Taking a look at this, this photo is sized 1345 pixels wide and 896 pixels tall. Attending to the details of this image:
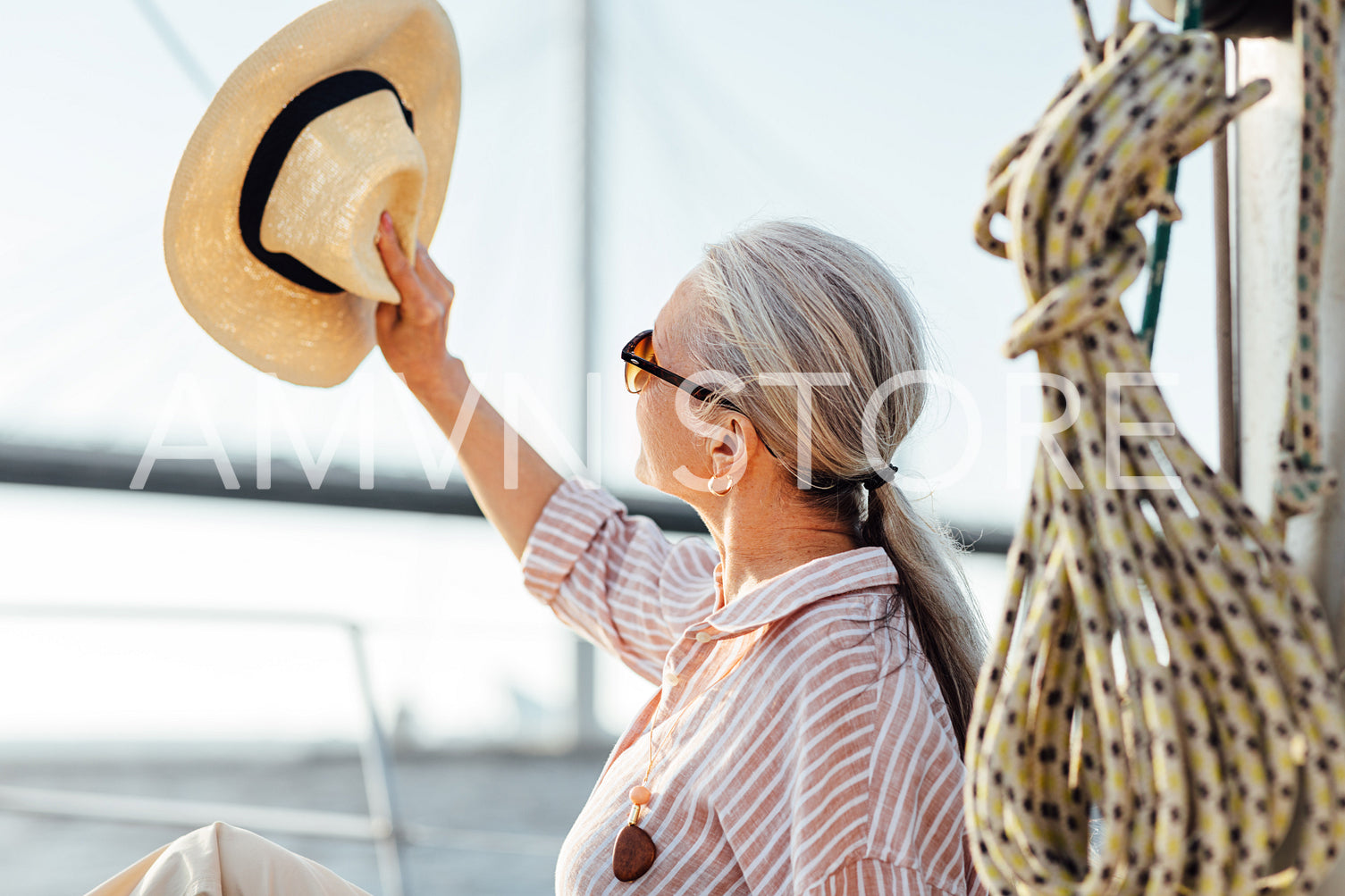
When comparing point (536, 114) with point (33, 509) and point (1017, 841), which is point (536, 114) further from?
point (1017, 841)

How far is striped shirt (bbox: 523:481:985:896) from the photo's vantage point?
2.65ft

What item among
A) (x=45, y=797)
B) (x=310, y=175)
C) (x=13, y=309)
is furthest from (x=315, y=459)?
(x=310, y=175)

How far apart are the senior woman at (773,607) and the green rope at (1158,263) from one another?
17.9 inches

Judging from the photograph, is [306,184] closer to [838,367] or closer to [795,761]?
[838,367]

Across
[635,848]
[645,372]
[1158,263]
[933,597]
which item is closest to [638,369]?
[645,372]

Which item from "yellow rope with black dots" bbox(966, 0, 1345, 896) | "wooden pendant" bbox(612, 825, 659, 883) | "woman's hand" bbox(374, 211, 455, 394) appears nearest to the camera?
"yellow rope with black dots" bbox(966, 0, 1345, 896)

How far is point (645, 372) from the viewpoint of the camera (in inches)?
46.9

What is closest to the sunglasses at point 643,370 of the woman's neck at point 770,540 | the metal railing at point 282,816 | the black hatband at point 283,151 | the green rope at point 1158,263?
the woman's neck at point 770,540

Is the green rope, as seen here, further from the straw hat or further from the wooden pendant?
the straw hat

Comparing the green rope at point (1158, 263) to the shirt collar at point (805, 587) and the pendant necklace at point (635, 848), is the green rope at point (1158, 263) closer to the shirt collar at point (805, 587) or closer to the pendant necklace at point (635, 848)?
the shirt collar at point (805, 587)

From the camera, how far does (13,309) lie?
4277mm

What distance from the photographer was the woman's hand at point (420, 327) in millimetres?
1310

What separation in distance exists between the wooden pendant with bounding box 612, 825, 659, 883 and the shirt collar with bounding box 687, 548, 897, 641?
20 cm

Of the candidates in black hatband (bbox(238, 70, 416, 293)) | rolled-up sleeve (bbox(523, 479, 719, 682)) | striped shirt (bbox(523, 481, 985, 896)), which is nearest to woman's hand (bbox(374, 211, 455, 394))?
black hatband (bbox(238, 70, 416, 293))
